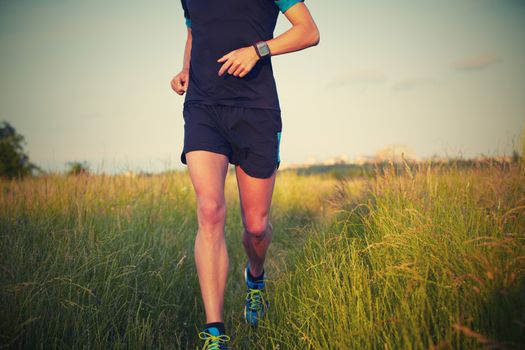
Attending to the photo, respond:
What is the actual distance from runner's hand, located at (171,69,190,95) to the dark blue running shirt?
204 millimetres

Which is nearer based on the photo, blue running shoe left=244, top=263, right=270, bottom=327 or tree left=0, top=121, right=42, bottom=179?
blue running shoe left=244, top=263, right=270, bottom=327

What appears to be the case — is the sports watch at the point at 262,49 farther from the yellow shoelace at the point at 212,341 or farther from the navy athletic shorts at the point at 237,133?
the yellow shoelace at the point at 212,341

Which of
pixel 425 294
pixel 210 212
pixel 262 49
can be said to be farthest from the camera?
pixel 262 49

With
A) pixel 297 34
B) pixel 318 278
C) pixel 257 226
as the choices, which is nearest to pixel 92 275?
pixel 257 226

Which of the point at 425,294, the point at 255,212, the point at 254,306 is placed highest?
the point at 255,212

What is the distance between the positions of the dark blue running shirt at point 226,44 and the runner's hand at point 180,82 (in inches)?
8.0

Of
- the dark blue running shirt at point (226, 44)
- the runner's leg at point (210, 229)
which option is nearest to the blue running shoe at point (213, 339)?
the runner's leg at point (210, 229)

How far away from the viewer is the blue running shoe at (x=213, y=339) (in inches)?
93.3

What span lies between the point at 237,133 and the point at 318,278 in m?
1.05

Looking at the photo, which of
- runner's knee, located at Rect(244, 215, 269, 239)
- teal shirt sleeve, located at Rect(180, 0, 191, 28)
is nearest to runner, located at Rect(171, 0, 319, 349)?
runner's knee, located at Rect(244, 215, 269, 239)

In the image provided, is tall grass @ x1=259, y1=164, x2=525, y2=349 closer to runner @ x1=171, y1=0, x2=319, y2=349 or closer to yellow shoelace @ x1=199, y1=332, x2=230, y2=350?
yellow shoelace @ x1=199, y1=332, x2=230, y2=350

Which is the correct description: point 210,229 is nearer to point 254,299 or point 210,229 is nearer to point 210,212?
point 210,212

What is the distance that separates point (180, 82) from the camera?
10.4 ft

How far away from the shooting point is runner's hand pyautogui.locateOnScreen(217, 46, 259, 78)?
2.66 meters
